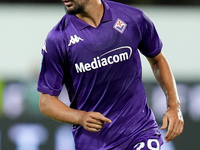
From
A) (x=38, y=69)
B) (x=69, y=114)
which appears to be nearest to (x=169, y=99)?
(x=69, y=114)

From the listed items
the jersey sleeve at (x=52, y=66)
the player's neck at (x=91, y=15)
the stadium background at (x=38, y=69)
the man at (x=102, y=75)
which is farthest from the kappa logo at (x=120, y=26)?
the stadium background at (x=38, y=69)

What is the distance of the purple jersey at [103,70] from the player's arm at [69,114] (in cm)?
8

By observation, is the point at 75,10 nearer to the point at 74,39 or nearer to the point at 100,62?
the point at 74,39

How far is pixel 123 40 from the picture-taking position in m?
4.76

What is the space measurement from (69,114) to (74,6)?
0.77 metres

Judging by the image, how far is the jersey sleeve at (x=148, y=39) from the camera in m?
4.89

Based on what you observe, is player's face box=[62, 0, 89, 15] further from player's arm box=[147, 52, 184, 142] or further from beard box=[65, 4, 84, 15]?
player's arm box=[147, 52, 184, 142]

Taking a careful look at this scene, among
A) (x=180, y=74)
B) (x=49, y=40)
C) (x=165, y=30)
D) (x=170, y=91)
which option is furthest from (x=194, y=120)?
(x=49, y=40)

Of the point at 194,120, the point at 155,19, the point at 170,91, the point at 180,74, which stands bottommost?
the point at 194,120

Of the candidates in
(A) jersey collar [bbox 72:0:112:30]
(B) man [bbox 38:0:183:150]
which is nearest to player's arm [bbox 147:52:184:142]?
(B) man [bbox 38:0:183:150]

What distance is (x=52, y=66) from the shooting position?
4.67 meters

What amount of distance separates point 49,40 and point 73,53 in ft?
0.66

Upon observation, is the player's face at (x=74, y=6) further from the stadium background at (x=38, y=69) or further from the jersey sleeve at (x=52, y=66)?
the stadium background at (x=38, y=69)

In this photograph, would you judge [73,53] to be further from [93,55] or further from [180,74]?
[180,74]
